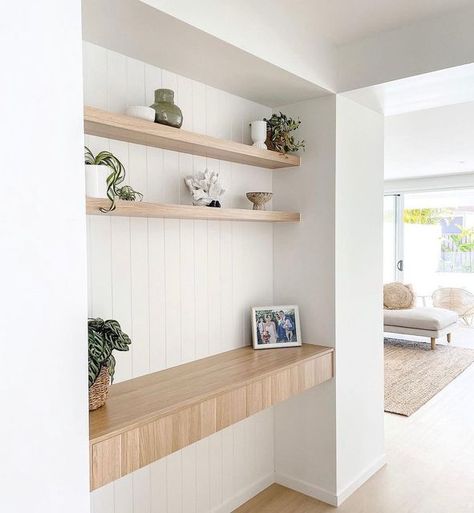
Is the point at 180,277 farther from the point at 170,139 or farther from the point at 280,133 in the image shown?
the point at 280,133

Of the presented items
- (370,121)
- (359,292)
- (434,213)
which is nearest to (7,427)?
(359,292)

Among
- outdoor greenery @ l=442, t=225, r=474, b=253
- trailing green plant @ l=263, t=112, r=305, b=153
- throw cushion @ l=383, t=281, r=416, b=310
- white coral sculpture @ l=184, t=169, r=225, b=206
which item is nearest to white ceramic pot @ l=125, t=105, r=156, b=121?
white coral sculpture @ l=184, t=169, r=225, b=206

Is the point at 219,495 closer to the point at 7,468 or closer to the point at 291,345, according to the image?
Result: the point at 291,345

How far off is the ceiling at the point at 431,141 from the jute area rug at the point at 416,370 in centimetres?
247

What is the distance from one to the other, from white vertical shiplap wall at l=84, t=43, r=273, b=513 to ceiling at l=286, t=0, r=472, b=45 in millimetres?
578

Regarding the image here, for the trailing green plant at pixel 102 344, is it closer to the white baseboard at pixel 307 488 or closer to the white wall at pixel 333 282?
the white wall at pixel 333 282

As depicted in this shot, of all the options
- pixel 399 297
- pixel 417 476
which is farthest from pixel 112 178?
pixel 399 297

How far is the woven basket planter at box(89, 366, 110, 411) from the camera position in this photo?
174cm

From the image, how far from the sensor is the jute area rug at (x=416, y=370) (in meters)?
4.45

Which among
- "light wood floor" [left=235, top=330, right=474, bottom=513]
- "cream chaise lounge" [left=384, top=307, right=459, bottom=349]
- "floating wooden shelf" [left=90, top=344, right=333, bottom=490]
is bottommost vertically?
"light wood floor" [left=235, top=330, right=474, bottom=513]

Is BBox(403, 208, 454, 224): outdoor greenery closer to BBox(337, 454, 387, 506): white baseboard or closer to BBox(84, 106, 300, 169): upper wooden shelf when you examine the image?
BBox(337, 454, 387, 506): white baseboard

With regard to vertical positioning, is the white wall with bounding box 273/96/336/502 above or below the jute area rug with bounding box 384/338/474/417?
above

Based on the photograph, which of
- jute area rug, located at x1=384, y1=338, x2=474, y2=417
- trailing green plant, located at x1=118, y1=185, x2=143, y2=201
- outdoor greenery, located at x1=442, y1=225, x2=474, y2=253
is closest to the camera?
trailing green plant, located at x1=118, y1=185, x2=143, y2=201

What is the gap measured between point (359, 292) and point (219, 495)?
4.61 feet
